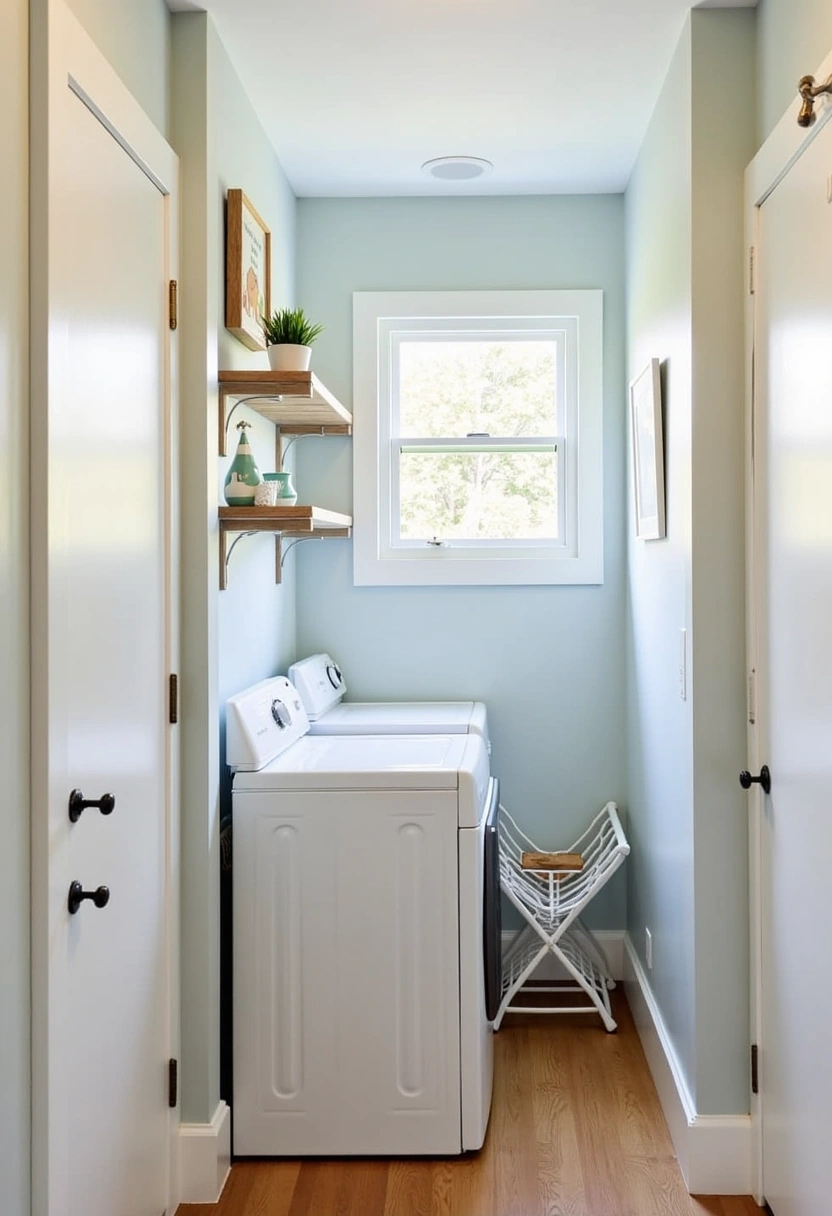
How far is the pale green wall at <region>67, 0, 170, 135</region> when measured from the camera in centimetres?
192

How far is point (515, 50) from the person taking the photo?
258 centimetres

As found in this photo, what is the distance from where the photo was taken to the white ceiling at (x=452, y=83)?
2.41 metres

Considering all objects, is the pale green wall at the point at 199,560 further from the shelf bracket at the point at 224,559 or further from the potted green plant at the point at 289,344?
the potted green plant at the point at 289,344

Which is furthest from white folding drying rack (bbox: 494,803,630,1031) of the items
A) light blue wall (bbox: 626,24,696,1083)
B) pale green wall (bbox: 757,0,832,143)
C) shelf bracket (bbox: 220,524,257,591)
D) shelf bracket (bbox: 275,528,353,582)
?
pale green wall (bbox: 757,0,832,143)

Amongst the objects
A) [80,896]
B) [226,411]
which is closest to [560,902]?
[226,411]

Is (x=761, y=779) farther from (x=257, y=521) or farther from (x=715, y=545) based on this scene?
(x=257, y=521)


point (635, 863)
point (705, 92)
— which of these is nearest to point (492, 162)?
point (705, 92)

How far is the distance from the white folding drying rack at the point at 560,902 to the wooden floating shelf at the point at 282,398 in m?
1.46

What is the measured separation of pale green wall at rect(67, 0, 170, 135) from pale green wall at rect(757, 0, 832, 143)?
4.18ft

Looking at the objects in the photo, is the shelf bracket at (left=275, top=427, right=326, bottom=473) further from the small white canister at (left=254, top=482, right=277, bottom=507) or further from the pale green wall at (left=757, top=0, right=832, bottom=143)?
the pale green wall at (left=757, top=0, right=832, bottom=143)

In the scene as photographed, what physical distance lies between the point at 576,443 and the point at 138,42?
1.97 metres

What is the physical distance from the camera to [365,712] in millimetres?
3443

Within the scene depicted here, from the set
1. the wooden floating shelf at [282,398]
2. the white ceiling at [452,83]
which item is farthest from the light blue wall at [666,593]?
the wooden floating shelf at [282,398]

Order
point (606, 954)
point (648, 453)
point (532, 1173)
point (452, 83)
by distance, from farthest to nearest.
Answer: point (606, 954), point (648, 453), point (452, 83), point (532, 1173)
